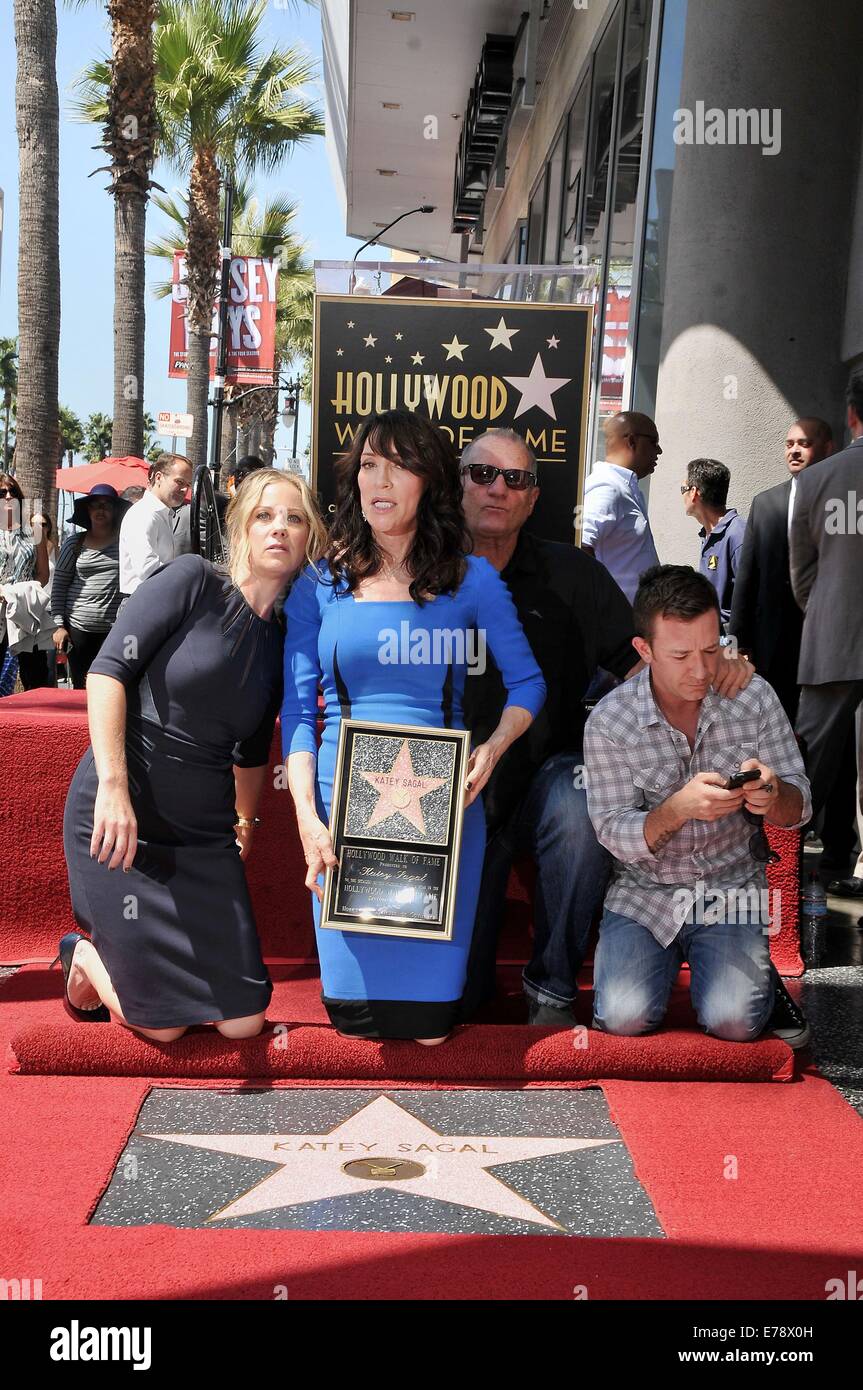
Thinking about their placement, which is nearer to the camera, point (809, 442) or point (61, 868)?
point (61, 868)

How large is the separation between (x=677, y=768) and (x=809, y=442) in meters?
3.09

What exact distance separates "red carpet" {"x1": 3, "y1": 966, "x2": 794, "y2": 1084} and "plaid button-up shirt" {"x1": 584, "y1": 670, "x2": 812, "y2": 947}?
362 mm

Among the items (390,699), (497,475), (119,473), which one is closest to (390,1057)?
(390,699)

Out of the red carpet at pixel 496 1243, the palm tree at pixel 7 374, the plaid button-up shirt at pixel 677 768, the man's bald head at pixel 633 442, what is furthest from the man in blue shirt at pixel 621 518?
the palm tree at pixel 7 374

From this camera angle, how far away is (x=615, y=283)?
10.3 m

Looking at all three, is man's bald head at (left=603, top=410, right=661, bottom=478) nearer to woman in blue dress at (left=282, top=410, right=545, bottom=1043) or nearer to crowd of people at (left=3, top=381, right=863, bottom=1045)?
crowd of people at (left=3, top=381, right=863, bottom=1045)

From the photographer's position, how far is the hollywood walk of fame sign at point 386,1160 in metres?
3.22

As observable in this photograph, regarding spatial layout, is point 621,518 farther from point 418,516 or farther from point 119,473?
point 119,473

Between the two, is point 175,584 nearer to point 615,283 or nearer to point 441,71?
point 615,283

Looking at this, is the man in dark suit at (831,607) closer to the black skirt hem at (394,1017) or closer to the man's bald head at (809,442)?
the man's bald head at (809,442)

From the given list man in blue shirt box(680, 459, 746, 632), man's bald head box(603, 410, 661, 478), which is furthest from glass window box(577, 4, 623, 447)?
man's bald head box(603, 410, 661, 478)

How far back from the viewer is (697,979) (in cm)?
419

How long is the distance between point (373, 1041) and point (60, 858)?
1674 millimetres
